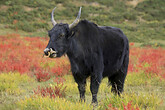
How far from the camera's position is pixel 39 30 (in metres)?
23.8

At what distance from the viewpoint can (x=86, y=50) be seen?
13.9ft

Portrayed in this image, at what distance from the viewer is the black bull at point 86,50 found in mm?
4020

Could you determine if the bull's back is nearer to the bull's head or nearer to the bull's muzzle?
the bull's head

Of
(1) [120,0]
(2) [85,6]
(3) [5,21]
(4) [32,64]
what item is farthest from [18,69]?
(1) [120,0]

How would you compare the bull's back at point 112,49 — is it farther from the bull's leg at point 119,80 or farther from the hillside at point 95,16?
the hillside at point 95,16

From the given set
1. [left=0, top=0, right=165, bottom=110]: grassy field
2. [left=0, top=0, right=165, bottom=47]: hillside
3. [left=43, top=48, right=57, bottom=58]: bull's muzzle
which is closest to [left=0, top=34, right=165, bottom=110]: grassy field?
[left=0, top=0, right=165, bottom=110]: grassy field

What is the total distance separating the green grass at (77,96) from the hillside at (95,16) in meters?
Result: 12.6

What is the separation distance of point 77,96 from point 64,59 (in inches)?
177

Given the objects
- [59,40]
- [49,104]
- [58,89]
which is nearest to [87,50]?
[59,40]

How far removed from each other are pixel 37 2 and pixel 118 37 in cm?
3078

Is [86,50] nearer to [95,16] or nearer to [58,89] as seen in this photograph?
[58,89]

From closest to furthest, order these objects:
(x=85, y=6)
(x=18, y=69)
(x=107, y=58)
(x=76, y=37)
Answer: (x=76, y=37), (x=107, y=58), (x=18, y=69), (x=85, y=6)

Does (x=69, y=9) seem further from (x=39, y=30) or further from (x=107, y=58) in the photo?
(x=107, y=58)

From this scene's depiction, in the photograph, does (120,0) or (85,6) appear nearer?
(85,6)
